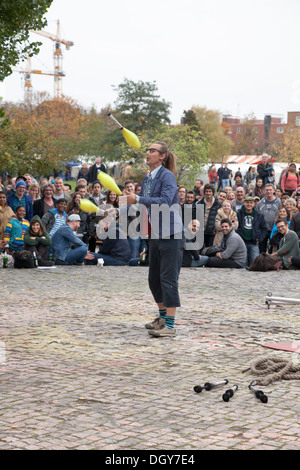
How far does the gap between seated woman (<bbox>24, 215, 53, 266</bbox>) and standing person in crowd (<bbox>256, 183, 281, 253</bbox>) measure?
16.2ft

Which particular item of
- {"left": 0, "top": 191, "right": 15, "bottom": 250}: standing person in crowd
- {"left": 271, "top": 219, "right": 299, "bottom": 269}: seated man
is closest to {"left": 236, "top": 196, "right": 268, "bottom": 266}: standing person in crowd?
{"left": 271, "top": 219, "right": 299, "bottom": 269}: seated man

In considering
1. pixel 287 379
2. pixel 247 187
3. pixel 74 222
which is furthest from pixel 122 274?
pixel 247 187

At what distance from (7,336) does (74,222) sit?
8578 millimetres

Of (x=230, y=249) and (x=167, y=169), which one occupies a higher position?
(x=167, y=169)

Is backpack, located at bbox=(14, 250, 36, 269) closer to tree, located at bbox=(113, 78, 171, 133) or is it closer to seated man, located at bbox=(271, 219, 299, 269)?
seated man, located at bbox=(271, 219, 299, 269)

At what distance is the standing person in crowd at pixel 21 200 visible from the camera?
16447 mm

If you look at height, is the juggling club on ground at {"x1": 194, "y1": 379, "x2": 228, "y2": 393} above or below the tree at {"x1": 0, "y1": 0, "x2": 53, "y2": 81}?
below

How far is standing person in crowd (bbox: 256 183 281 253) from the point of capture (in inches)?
679

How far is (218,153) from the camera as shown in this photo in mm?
89875

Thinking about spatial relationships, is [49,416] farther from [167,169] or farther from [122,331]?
[167,169]

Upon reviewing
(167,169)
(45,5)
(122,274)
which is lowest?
(122,274)

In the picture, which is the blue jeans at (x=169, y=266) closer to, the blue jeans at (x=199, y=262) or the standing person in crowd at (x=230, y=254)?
the standing person in crowd at (x=230, y=254)

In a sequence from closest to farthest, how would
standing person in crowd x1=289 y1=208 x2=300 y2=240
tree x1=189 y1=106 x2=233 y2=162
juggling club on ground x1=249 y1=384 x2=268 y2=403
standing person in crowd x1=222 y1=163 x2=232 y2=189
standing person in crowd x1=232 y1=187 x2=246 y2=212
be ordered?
juggling club on ground x1=249 y1=384 x2=268 y2=403
standing person in crowd x1=289 y1=208 x2=300 y2=240
standing person in crowd x1=232 y1=187 x2=246 y2=212
standing person in crowd x1=222 y1=163 x2=232 y2=189
tree x1=189 y1=106 x2=233 y2=162

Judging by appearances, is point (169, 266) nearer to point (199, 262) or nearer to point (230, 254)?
point (230, 254)
